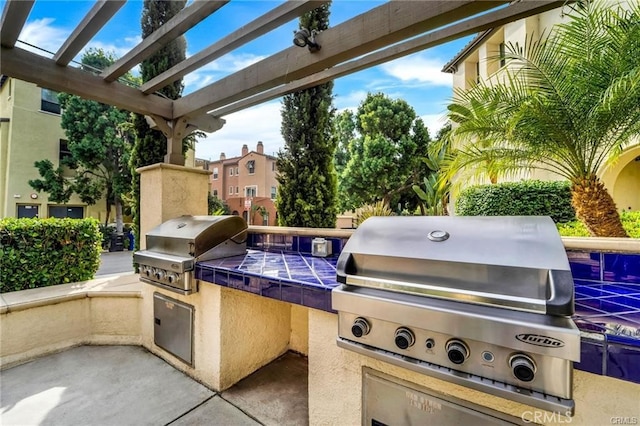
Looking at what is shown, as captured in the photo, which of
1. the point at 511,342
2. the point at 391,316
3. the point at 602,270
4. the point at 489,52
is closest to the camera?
the point at 511,342

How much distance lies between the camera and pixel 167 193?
353 centimetres

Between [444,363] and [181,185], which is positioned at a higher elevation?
[181,185]

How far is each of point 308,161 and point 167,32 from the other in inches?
211

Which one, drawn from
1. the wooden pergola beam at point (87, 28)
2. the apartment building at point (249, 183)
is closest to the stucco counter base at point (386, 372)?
the wooden pergola beam at point (87, 28)

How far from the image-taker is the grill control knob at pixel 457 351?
43.9 inches

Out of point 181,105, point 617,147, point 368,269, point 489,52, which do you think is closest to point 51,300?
point 181,105

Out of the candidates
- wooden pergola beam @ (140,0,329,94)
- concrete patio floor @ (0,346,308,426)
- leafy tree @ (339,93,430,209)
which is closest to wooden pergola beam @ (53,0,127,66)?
wooden pergola beam @ (140,0,329,94)

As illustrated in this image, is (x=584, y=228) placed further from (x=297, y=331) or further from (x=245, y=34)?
(x=245, y=34)

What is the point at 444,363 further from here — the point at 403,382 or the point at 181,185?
the point at 181,185

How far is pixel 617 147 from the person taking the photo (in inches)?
142

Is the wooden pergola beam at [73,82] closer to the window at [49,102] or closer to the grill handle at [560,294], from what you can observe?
the grill handle at [560,294]

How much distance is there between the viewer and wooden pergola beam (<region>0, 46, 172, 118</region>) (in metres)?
2.62

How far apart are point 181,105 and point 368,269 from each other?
11.5ft

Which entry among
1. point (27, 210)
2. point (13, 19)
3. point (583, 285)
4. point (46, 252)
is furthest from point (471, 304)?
point (27, 210)
